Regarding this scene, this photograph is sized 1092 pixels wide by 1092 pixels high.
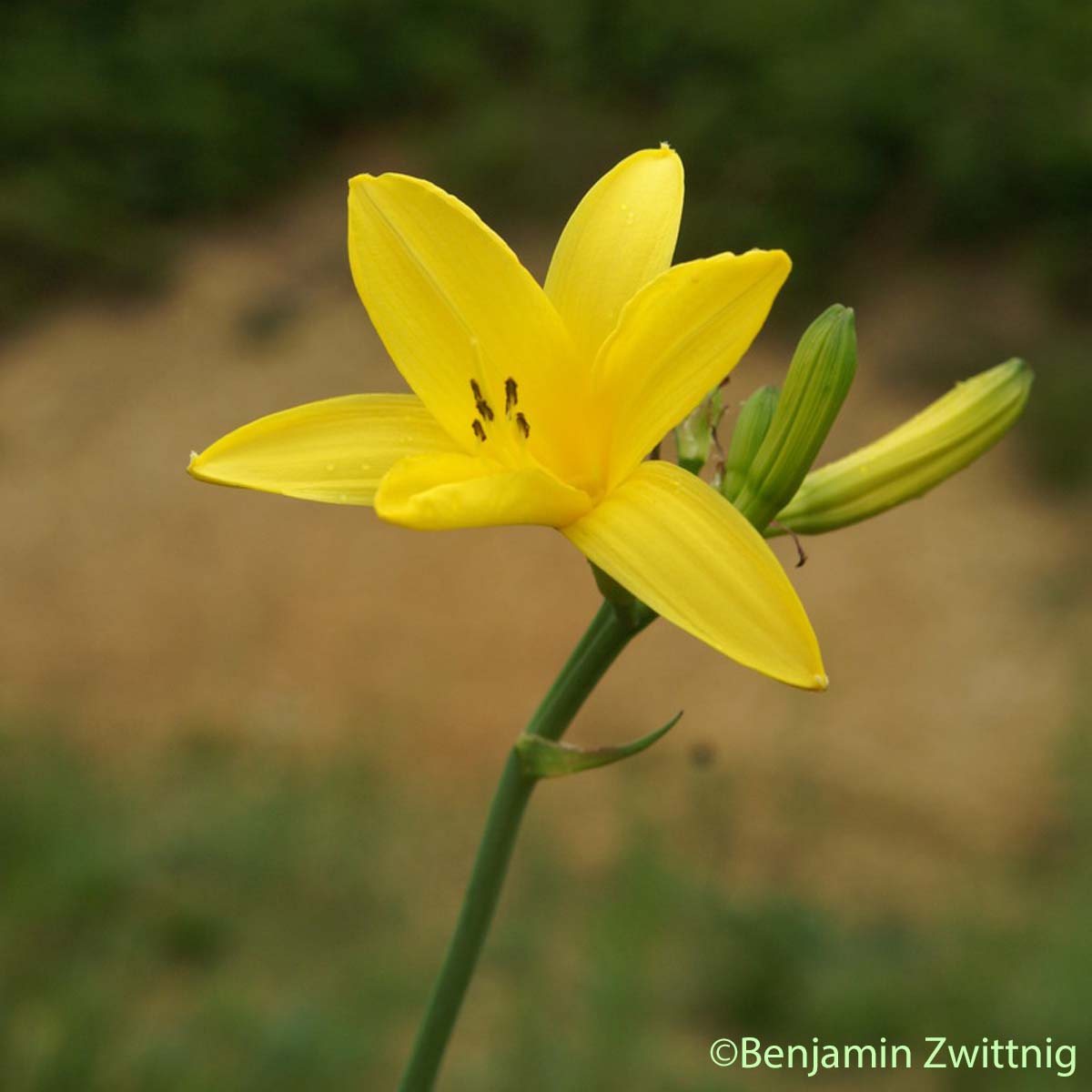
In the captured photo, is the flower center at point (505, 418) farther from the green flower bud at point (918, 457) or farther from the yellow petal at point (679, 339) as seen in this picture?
the green flower bud at point (918, 457)

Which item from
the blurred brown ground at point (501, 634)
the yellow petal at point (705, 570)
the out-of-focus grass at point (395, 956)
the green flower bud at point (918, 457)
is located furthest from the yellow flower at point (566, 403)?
the blurred brown ground at point (501, 634)

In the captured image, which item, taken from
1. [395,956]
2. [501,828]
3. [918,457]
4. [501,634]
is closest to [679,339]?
[918,457]

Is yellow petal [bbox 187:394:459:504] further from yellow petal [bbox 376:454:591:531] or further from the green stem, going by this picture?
the green stem

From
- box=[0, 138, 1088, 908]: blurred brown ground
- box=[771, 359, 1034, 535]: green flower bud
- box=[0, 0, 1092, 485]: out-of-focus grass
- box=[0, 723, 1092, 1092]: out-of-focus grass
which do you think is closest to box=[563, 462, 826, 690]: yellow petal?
box=[771, 359, 1034, 535]: green flower bud

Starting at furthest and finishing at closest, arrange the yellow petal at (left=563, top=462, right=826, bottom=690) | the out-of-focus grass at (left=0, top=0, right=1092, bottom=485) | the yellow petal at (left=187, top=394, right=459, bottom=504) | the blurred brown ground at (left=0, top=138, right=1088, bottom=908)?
the out-of-focus grass at (left=0, top=0, right=1092, bottom=485), the blurred brown ground at (left=0, top=138, right=1088, bottom=908), the yellow petal at (left=187, top=394, right=459, bottom=504), the yellow petal at (left=563, top=462, right=826, bottom=690)

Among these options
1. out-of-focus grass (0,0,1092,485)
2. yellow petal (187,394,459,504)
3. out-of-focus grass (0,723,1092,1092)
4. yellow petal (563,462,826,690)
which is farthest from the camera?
out-of-focus grass (0,0,1092,485)

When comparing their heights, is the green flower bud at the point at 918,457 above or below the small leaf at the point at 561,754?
above
